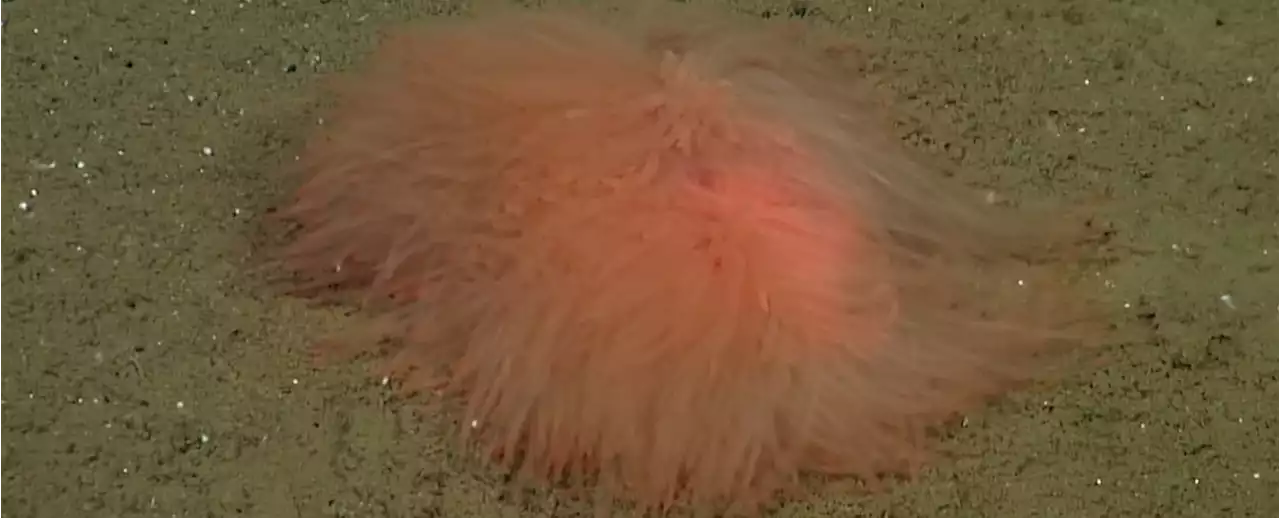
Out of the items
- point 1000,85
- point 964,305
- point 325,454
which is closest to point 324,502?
point 325,454

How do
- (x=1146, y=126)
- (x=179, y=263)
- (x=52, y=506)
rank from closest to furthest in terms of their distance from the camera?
(x=52, y=506), (x=179, y=263), (x=1146, y=126)

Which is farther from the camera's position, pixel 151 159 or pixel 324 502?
pixel 151 159

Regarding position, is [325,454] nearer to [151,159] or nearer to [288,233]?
[288,233]

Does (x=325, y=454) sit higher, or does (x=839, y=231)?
(x=839, y=231)

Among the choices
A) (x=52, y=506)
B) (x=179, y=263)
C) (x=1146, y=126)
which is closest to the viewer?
(x=52, y=506)

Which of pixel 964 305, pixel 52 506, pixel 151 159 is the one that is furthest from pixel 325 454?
pixel 964 305

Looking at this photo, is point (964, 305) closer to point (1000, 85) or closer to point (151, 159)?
point (1000, 85)
